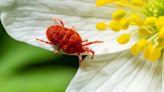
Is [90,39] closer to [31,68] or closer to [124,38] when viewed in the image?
[124,38]

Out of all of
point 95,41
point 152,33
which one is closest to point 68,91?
point 95,41

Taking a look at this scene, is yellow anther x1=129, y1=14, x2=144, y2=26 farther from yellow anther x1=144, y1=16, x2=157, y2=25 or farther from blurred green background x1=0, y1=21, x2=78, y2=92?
blurred green background x1=0, y1=21, x2=78, y2=92

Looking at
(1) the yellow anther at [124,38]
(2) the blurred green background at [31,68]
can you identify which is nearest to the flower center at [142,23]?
(1) the yellow anther at [124,38]

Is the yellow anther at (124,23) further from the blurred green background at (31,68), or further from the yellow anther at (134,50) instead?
the blurred green background at (31,68)

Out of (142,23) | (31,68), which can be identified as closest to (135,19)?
(142,23)

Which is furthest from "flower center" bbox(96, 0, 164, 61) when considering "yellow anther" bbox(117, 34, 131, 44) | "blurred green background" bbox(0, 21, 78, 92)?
"blurred green background" bbox(0, 21, 78, 92)
